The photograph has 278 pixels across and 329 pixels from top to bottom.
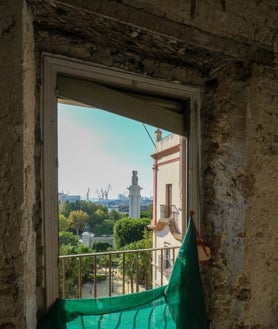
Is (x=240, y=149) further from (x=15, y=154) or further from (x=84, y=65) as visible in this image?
(x=15, y=154)

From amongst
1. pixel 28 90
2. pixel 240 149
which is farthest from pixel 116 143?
pixel 28 90

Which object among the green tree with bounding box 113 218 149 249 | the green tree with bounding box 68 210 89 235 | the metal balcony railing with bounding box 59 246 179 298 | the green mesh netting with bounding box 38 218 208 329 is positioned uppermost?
the green tree with bounding box 68 210 89 235

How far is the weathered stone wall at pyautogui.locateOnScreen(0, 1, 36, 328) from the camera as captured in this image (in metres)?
0.82

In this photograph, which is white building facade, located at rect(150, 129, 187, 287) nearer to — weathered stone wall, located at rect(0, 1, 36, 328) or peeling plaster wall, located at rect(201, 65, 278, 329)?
peeling plaster wall, located at rect(201, 65, 278, 329)

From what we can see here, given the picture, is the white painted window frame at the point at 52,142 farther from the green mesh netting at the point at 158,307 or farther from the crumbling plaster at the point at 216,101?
the green mesh netting at the point at 158,307

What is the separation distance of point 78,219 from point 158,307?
23.9 inches

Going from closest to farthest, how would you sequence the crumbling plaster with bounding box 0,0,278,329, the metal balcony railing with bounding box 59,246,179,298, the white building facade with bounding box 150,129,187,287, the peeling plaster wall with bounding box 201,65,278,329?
the crumbling plaster with bounding box 0,0,278,329 → the peeling plaster wall with bounding box 201,65,278,329 → the white building facade with bounding box 150,129,187,287 → the metal balcony railing with bounding box 59,246,179,298

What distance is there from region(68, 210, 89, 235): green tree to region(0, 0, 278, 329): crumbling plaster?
1.13 ft

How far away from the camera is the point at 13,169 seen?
0.83 meters

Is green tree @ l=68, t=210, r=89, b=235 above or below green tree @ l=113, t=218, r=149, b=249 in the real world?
above

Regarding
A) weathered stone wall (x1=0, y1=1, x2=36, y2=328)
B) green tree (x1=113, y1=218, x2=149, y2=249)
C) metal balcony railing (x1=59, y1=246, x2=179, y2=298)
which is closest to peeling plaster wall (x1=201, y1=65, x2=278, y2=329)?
green tree (x1=113, y1=218, x2=149, y2=249)

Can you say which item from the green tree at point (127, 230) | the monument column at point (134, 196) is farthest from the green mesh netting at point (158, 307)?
the green tree at point (127, 230)

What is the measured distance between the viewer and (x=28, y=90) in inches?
36.6

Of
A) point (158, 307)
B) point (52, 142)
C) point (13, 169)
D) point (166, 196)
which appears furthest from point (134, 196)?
point (13, 169)
